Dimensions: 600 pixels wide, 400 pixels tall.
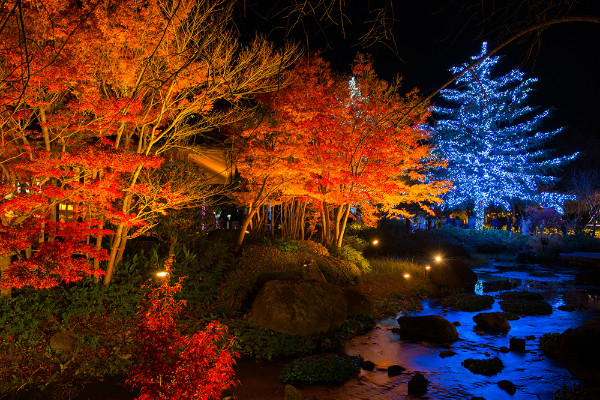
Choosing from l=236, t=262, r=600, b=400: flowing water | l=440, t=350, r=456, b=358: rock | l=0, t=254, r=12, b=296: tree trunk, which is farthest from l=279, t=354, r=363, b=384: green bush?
l=0, t=254, r=12, b=296: tree trunk

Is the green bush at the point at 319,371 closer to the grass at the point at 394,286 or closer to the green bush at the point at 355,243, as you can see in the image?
the grass at the point at 394,286

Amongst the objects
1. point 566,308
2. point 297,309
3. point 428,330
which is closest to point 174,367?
point 297,309

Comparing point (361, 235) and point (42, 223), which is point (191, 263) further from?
point (361, 235)

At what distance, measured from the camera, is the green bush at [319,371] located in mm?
7176

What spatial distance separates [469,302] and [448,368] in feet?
19.7

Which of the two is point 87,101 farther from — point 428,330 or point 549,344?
point 549,344

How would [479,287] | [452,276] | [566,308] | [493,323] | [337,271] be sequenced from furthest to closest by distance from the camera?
[479,287]
[452,276]
[337,271]
[566,308]
[493,323]

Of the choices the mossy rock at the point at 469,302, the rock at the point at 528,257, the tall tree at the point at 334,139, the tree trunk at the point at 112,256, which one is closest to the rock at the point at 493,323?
the mossy rock at the point at 469,302

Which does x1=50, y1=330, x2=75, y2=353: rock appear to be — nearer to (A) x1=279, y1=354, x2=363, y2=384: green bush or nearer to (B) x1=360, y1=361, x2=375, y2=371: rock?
(A) x1=279, y1=354, x2=363, y2=384: green bush

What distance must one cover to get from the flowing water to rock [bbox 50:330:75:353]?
10.0 feet

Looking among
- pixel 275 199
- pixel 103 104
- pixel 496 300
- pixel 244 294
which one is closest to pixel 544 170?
pixel 496 300

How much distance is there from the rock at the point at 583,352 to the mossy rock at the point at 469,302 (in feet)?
20.5

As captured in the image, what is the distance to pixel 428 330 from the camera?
9859 millimetres

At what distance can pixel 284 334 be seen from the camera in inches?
355
